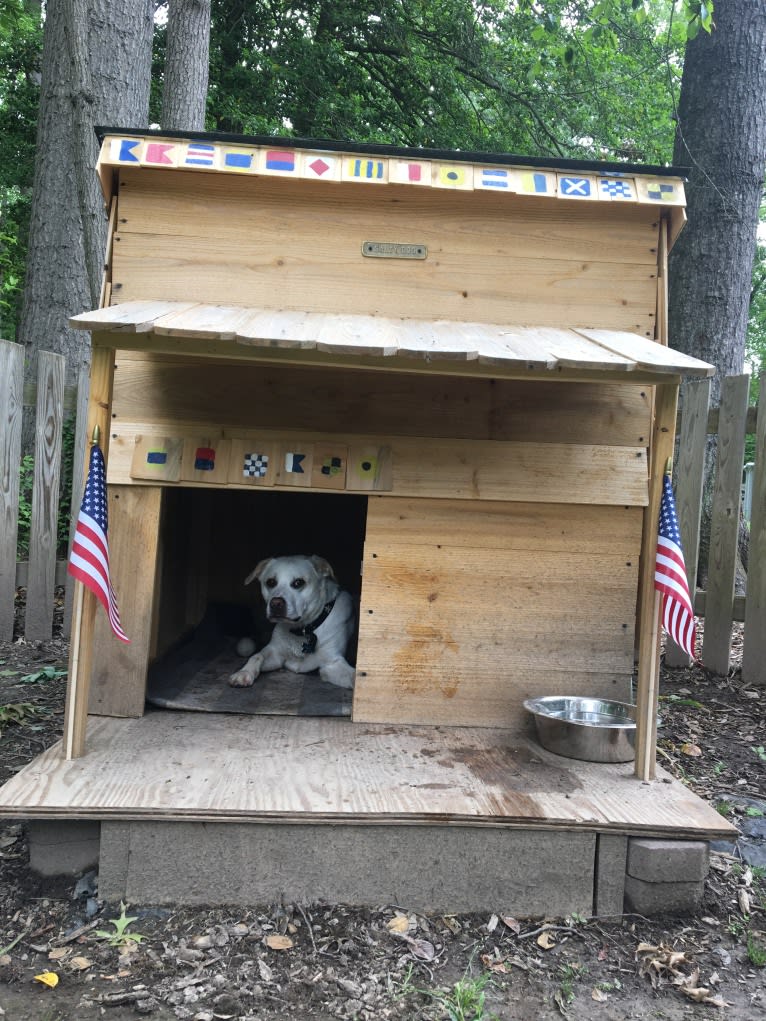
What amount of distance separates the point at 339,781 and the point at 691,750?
253 centimetres

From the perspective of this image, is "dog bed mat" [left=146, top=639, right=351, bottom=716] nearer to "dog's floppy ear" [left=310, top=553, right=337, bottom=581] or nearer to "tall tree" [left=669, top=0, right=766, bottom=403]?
"dog's floppy ear" [left=310, top=553, right=337, bottom=581]

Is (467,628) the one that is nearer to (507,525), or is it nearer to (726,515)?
(507,525)

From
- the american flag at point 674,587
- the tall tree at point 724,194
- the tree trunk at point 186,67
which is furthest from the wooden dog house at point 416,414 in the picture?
the tree trunk at point 186,67

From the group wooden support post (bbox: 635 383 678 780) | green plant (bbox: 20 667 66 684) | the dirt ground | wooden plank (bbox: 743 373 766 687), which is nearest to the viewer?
the dirt ground

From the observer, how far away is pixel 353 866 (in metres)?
2.97

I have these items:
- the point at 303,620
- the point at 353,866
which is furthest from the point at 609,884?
the point at 303,620

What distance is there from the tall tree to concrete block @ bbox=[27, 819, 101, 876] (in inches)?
245

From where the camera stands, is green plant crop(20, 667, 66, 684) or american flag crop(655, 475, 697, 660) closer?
american flag crop(655, 475, 697, 660)

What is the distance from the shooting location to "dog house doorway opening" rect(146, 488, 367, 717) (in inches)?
172

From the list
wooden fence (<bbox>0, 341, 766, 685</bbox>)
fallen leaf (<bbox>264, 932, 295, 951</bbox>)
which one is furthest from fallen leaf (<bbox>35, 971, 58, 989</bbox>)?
wooden fence (<bbox>0, 341, 766, 685</bbox>)

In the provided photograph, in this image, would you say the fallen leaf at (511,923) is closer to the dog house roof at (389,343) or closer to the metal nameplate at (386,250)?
the dog house roof at (389,343)

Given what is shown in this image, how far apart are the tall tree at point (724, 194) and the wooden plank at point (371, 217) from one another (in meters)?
3.29

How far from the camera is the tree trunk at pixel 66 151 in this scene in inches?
283

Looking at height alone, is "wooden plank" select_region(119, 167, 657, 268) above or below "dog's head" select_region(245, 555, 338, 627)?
above
